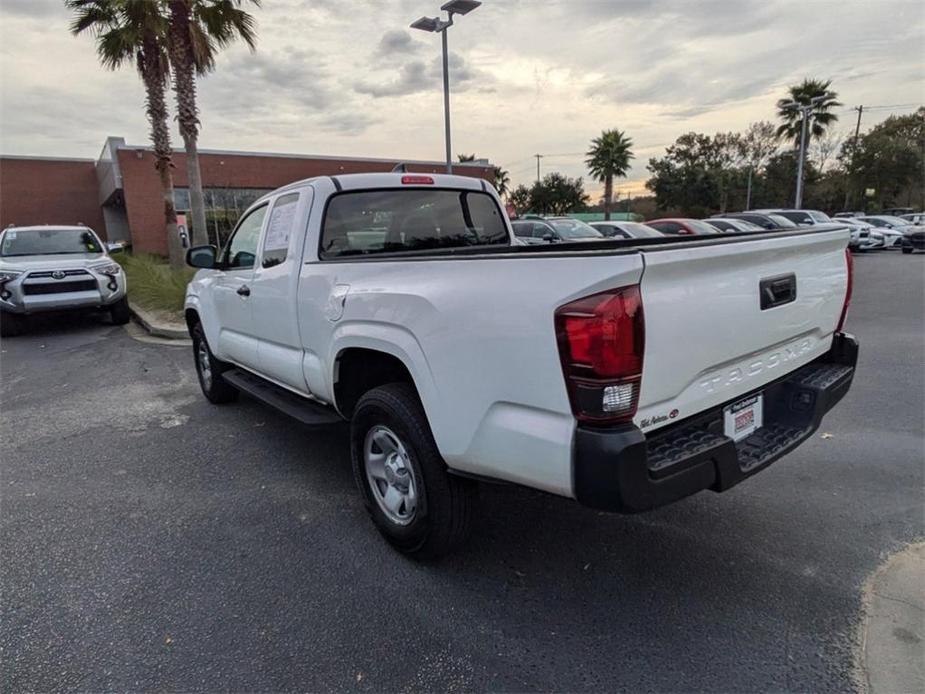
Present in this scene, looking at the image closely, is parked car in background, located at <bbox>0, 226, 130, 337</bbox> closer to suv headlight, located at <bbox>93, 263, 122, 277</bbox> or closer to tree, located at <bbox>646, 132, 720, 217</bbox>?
suv headlight, located at <bbox>93, 263, 122, 277</bbox>

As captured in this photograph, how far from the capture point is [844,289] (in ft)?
9.88

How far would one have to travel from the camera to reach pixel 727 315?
7.25 feet

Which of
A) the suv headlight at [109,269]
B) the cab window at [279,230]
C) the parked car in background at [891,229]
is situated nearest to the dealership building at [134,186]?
the suv headlight at [109,269]

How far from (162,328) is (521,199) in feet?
209

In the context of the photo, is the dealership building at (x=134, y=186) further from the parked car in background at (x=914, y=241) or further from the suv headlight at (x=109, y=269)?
the parked car in background at (x=914, y=241)

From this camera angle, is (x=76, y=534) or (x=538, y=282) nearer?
(x=538, y=282)

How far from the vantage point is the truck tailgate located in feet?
6.46

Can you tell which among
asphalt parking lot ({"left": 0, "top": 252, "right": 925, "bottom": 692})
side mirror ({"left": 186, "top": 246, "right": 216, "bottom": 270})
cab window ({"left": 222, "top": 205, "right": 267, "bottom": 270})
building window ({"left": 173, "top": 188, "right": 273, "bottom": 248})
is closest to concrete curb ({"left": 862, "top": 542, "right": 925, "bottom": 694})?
asphalt parking lot ({"left": 0, "top": 252, "right": 925, "bottom": 692})

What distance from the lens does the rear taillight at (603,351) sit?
6.05 ft

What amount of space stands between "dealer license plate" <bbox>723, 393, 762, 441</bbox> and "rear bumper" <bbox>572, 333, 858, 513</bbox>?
0.14ft

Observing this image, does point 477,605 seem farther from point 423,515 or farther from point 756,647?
point 756,647

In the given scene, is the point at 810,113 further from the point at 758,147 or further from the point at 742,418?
the point at 742,418

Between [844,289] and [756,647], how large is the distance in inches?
75.7

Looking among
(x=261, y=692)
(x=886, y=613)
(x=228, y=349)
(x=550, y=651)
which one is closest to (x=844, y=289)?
(x=886, y=613)
